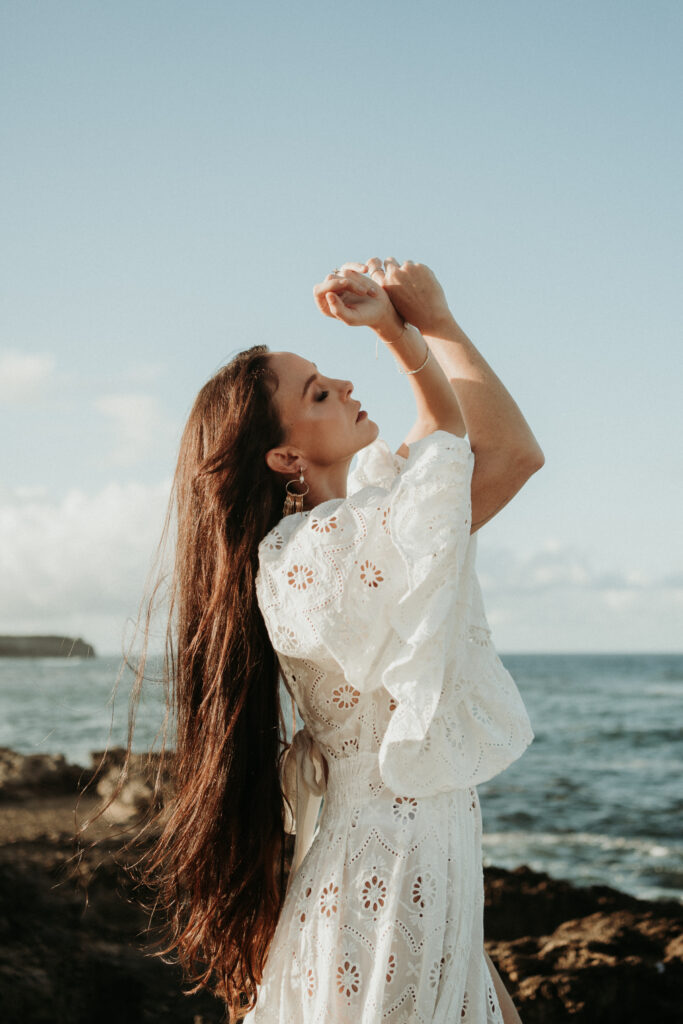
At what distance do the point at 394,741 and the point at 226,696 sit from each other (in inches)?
20.5

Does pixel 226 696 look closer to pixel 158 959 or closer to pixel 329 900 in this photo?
pixel 329 900

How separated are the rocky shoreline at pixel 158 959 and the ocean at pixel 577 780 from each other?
2.69 ft

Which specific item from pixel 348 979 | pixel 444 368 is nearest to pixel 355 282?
pixel 444 368

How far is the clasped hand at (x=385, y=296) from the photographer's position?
85.0 inches

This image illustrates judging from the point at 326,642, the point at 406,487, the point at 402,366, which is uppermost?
the point at 402,366

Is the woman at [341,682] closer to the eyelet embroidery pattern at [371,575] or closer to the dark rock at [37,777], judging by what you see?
the eyelet embroidery pattern at [371,575]

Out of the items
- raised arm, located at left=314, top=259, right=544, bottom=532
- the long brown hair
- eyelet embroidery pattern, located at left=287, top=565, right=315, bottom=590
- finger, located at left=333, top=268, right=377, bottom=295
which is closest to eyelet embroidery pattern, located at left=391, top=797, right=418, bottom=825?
the long brown hair

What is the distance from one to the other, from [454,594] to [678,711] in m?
33.6

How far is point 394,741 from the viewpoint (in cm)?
181

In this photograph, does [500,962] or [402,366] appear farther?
[500,962]

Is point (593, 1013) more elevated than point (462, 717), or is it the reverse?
point (462, 717)

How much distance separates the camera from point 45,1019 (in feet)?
11.7

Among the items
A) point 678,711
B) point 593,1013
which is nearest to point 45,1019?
point 593,1013

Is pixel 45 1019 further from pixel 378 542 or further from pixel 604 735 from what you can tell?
pixel 604 735
